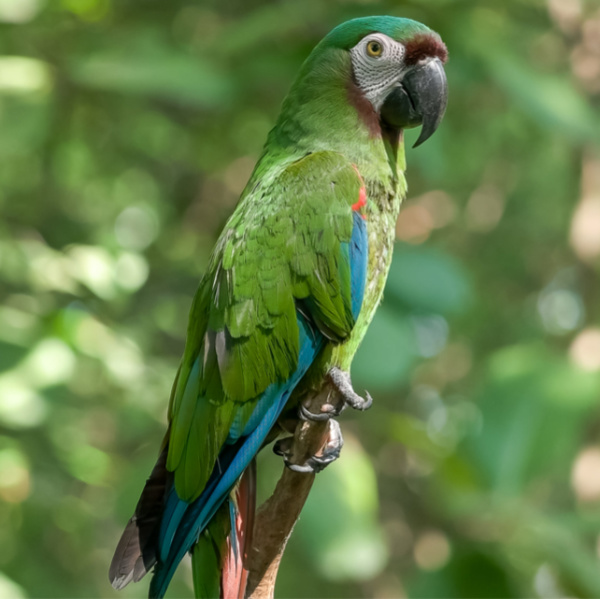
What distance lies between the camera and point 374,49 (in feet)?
4.58

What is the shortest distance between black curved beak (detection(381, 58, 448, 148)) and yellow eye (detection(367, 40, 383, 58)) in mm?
61

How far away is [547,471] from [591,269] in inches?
34.5

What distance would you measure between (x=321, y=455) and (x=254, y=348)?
0.18m

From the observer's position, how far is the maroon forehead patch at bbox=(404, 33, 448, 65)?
4.48ft

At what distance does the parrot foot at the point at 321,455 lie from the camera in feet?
3.74

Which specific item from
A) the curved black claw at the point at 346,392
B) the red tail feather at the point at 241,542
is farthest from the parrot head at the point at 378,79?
the red tail feather at the point at 241,542

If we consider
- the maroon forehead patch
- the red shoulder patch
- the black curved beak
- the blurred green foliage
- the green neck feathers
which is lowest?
the blurred green foliage

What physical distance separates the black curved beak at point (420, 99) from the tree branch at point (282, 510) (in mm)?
511

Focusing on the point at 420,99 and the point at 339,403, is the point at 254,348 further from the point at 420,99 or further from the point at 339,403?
the point at 420,99

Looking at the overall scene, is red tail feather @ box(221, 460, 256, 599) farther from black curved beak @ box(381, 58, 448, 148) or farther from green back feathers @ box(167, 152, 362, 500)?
black curved beak @ box(381, 58, 448, 148)

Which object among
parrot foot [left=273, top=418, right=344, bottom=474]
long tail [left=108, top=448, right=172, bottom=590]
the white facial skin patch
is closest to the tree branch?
parrot foot [left=273, top=418, right=344, bottom=474]

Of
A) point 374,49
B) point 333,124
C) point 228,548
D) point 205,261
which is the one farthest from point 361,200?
point 205,261

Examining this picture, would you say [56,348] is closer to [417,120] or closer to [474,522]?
[417,120]

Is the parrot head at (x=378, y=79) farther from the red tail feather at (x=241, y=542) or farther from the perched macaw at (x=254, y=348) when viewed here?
the red tail feather at (x=241, y=542)
